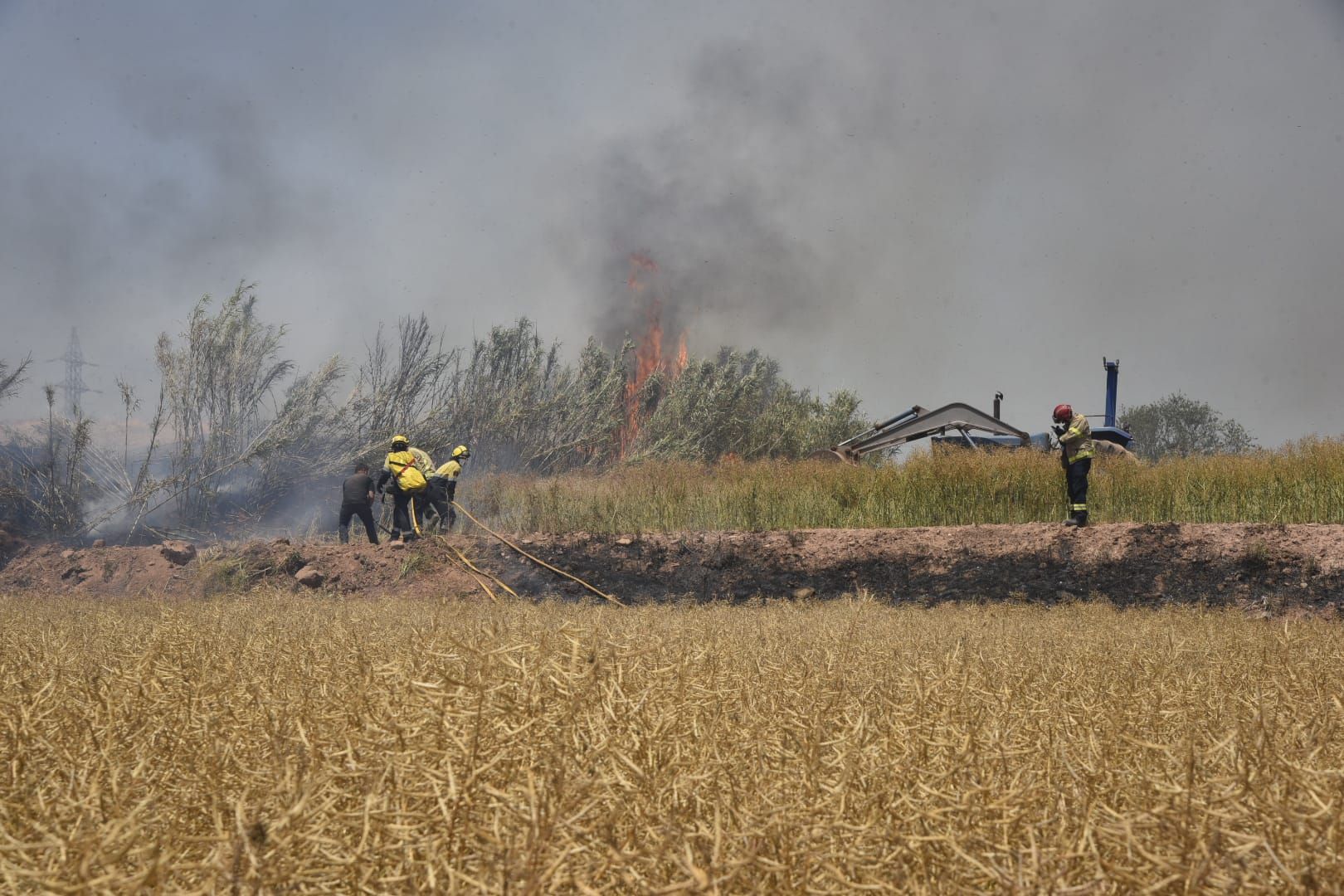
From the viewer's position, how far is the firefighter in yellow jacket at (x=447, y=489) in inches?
553

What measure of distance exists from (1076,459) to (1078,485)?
0.37 metres

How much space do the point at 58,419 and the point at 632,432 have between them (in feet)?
50.8

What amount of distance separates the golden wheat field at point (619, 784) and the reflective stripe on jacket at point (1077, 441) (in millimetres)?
8498

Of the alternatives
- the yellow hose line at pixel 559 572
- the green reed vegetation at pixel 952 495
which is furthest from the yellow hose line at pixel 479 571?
the green reed vegetation at pixel 952 495

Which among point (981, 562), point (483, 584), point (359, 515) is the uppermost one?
point (359, 515)

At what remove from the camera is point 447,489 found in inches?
593

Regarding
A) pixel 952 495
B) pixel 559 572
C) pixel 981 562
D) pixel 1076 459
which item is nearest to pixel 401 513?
pixel 559 572

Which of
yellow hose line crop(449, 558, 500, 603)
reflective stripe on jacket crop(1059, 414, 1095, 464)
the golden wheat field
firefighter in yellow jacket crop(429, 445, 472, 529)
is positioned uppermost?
reflective stripe on jacket crop(1059, 414, 1095, 464)

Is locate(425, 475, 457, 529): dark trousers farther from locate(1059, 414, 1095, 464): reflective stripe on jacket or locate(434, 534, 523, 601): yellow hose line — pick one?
locate(1059, 414, 1095, 464): reflective stripe on jacket

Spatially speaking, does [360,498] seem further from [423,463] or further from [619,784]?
[619,784]

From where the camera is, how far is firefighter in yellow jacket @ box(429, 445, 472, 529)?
14.0m

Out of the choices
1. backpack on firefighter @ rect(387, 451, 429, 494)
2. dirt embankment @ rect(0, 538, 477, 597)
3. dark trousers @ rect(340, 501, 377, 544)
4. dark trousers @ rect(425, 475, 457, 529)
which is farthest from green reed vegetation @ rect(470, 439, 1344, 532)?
dirt embankment @ rect(0, 538, 477, 597)

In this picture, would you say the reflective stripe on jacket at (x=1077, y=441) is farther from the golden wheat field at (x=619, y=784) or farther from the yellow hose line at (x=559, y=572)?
the golden wheat field at (x=619, y=784)

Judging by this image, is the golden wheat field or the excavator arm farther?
the excavator arm
